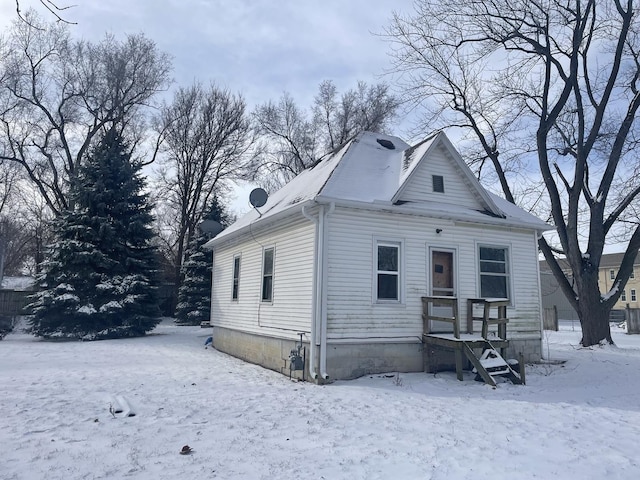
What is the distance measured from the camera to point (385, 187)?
10781 millimetres

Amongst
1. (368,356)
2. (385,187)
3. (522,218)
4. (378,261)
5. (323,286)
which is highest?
(385,187)

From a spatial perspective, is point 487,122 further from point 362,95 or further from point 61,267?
point 61,267

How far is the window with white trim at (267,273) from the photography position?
38.5 feet

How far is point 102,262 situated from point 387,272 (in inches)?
507

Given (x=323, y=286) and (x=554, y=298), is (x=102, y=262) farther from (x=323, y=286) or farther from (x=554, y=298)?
(x=554, y=298)

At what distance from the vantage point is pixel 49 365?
435 inches

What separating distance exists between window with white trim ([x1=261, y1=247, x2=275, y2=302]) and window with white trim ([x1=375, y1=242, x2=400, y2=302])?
2.91 metres

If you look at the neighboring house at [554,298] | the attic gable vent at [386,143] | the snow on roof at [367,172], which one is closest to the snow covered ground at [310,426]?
the snow on roof at [367,172]

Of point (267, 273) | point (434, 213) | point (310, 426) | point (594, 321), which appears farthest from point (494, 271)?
point (310, 426)

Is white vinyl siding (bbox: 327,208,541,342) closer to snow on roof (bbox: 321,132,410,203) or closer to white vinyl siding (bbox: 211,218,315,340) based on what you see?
snow on roof (bbox: 321,132,410,203)

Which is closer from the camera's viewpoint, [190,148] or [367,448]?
[367,448]

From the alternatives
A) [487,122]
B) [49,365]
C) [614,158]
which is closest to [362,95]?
[487,122]

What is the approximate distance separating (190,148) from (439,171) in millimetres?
24060

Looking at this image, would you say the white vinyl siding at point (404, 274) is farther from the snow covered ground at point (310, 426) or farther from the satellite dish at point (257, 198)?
the satellite dish at point (257, 198)
